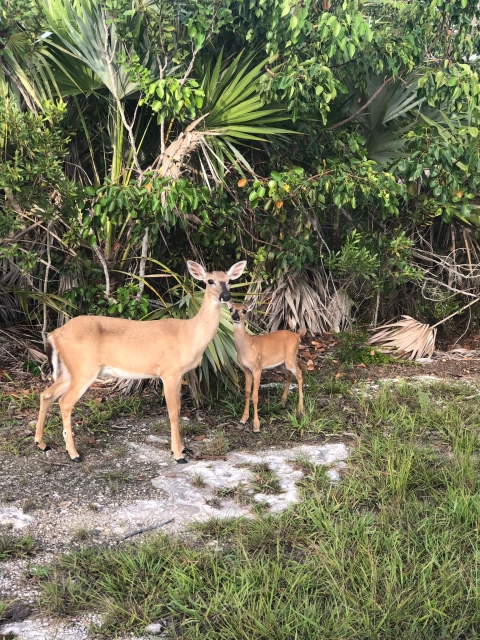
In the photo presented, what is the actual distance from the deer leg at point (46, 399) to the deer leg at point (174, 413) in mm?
785

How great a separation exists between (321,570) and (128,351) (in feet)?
7.74

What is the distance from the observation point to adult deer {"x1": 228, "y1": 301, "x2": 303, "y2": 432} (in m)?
6.06

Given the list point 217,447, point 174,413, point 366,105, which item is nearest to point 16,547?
point 174,413

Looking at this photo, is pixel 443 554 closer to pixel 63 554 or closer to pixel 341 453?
pixel 341 453

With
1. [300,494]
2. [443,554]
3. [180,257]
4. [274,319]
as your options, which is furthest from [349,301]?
[443,554]

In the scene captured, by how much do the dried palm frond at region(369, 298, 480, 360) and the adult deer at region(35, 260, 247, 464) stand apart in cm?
341

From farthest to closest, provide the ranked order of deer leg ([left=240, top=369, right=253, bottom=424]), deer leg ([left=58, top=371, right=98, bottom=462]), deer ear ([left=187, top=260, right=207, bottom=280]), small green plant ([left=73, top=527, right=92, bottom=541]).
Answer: deer leg ([left=240, top=369, right=253, bottom=424]) < deer ear ([left=187, top=260, right=207, bottom=280]) < deer leg ([left=58, top=371, right=98, bottom=462]) < small green plant ([left=73, top=527, right=92, bottom=541])

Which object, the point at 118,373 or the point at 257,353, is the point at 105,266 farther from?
the point at 257,353

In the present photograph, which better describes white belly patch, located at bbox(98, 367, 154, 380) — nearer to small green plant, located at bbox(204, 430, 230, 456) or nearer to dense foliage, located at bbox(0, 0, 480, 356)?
small green plant, located at bbox(204, 430, 230, 456)

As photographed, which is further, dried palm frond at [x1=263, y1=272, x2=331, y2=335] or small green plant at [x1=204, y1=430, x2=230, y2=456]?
dried palm frond at [x1=263, y1=272, x2=331, y2=335]

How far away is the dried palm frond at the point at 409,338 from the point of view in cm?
828

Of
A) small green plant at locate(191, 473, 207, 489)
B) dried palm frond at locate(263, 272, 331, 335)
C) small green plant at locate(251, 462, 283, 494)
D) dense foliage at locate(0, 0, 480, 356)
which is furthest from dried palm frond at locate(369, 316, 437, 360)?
small green plant at locate(191, 473, 207, 489)

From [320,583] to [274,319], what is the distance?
4856mm

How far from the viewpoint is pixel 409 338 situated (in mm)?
8352
